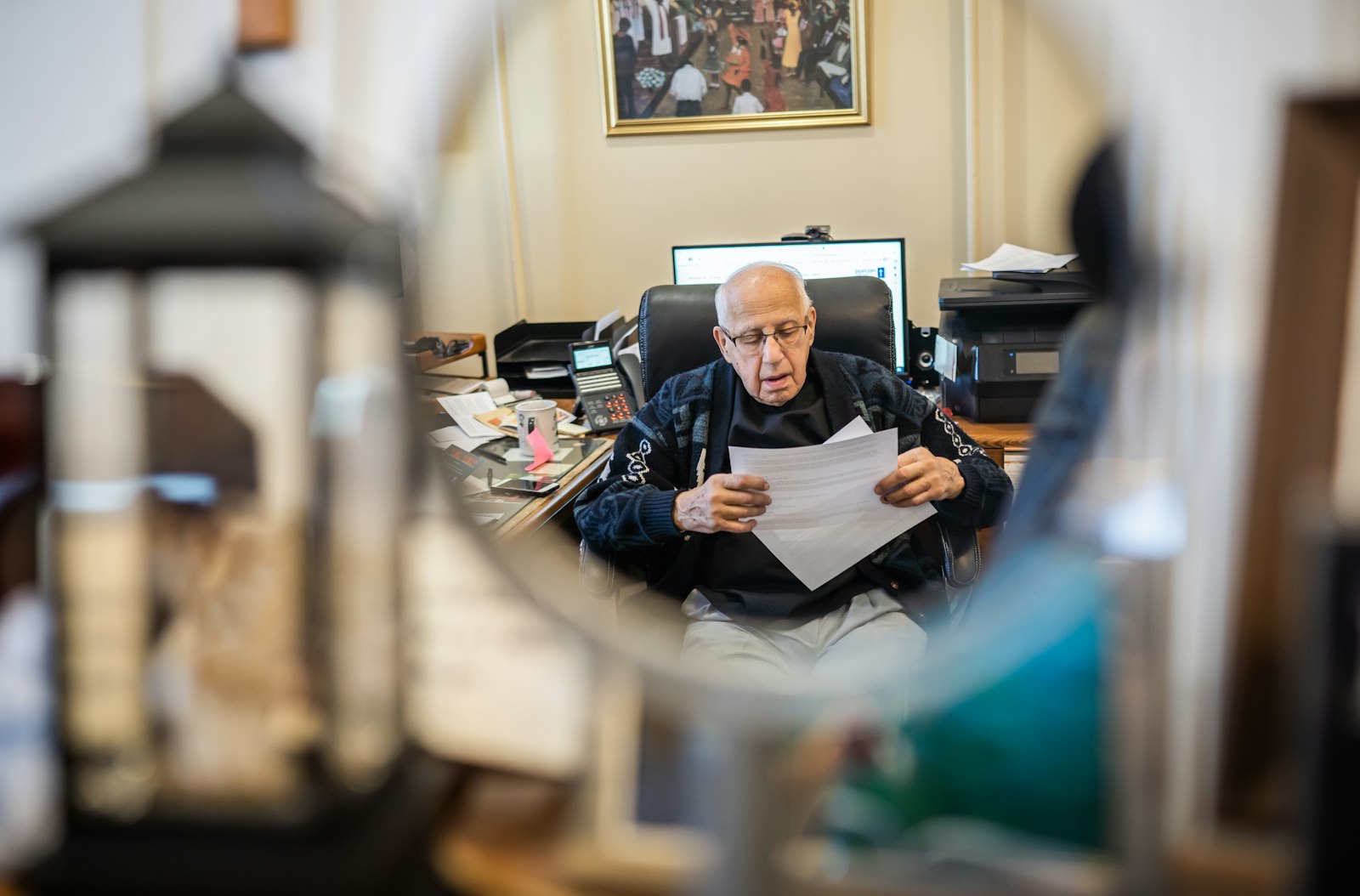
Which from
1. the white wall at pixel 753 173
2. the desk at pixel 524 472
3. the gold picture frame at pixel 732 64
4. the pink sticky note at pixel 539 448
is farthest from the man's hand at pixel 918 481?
the gold picture frame at pixel 732 64

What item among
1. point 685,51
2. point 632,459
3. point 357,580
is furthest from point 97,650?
point 685,51

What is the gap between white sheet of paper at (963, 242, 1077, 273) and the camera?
249 centimetres

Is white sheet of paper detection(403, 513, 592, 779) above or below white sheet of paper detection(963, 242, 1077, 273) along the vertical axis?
below

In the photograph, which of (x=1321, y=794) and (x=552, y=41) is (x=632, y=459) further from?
(x=552, y=41)

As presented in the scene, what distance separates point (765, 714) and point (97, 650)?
50 centimetres

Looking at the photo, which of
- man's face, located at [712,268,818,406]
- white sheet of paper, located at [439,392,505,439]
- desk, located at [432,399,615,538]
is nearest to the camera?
desk, located at [432,399,615,538]

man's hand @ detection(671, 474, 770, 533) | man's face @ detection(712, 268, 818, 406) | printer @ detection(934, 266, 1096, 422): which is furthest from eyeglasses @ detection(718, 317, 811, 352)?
printer @ detection(934, 266, 1096, 422)

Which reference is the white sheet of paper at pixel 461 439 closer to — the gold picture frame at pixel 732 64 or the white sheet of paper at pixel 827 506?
the white sheet of paper at pixel 827 506

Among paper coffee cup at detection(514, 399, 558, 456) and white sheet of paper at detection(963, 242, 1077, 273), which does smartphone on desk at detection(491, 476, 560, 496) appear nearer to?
paper coffee cup at detection(514, 399, 558, 456)

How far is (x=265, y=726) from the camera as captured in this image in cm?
68

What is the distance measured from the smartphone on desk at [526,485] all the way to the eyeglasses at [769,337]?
489mm

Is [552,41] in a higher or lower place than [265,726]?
higher

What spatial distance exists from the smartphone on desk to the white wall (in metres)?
1.07

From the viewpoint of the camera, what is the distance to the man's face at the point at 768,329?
1.96 metres
